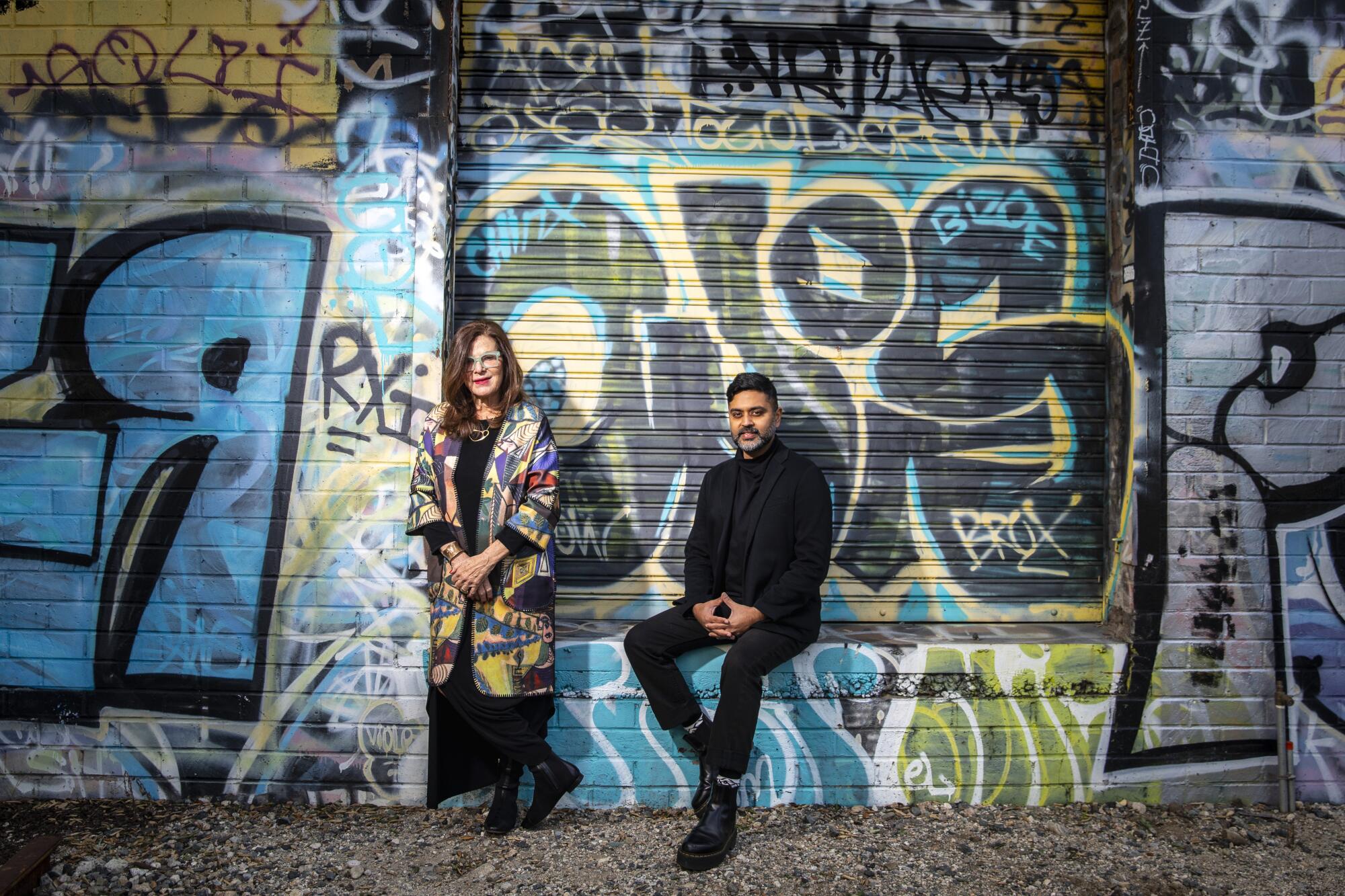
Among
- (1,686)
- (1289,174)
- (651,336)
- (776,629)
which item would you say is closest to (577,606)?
(776,629)

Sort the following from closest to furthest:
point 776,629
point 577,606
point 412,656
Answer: point 776,629 → point 412,656 → point 577,606

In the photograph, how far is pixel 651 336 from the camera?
431 centimetres

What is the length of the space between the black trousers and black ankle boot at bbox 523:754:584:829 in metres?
0.45

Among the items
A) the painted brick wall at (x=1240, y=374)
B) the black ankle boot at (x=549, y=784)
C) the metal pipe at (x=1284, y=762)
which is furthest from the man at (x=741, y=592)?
the metal pipe at (x=1284, y=762)

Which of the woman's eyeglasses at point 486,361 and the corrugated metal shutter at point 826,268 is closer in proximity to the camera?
the woman's eyeglasses at point 486,361

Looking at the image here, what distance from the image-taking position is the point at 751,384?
3.77 m

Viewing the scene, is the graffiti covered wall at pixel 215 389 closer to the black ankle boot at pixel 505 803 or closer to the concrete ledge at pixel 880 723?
the black ankle boot at pixel 505 803

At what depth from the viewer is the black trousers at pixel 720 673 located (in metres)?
3.47

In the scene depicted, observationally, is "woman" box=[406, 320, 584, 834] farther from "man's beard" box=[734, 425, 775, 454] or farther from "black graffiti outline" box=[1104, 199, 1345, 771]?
"black graffiti outline" box=[1104, 199, 1345, 771]

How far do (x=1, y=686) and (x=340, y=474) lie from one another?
1.83m

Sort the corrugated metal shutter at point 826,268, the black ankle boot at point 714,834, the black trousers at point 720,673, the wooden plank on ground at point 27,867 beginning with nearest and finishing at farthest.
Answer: the wooden plank on ground at point 27,867, the black ankle boot at point 714,834, the black trousers at point 720,673, the corrugated metal shutter at point 826,268

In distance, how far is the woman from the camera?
11.5 feet

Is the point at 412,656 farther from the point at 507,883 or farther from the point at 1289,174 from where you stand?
the point at 1289,174

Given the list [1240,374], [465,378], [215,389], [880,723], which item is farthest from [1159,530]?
[215,389]
